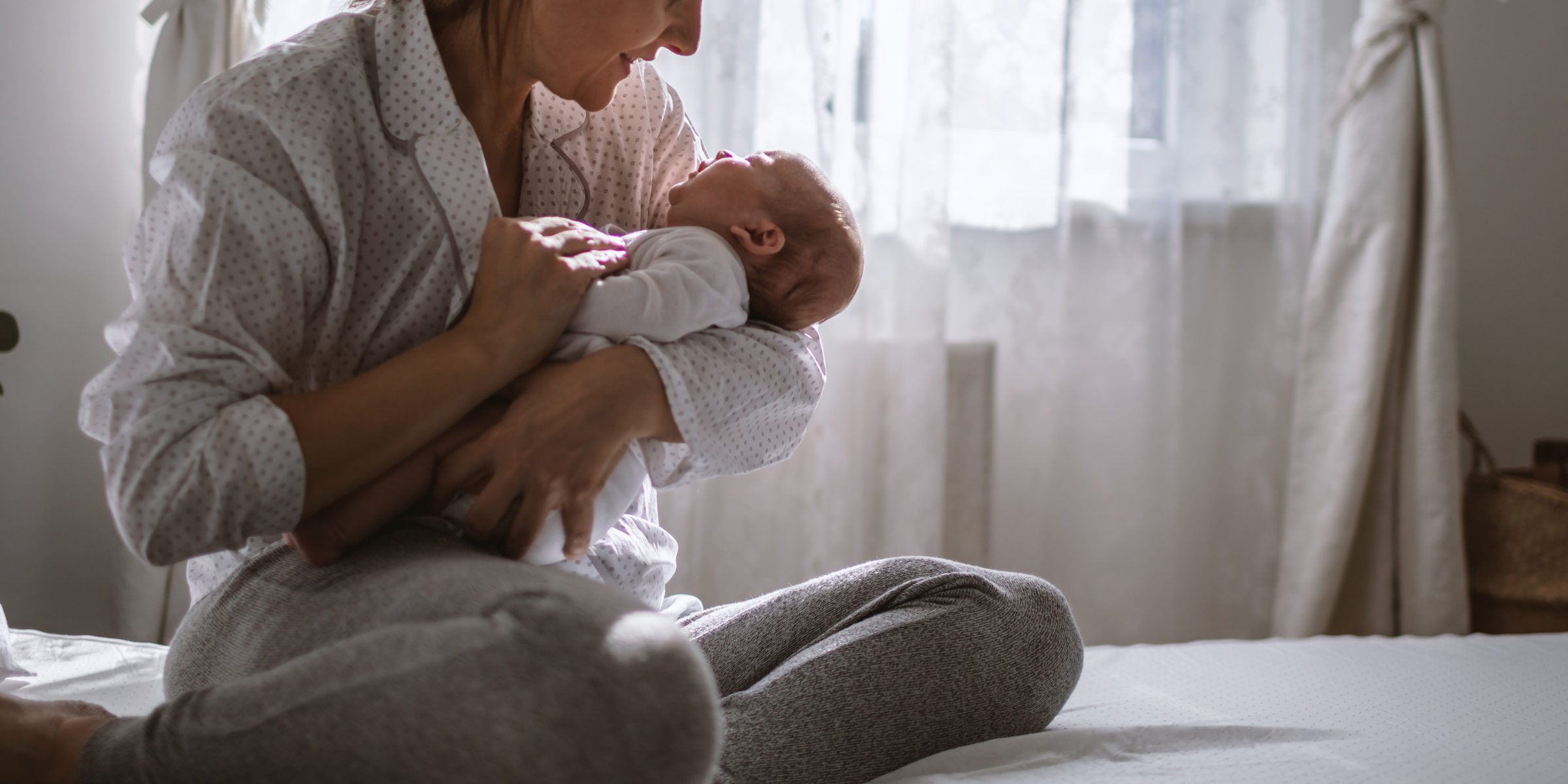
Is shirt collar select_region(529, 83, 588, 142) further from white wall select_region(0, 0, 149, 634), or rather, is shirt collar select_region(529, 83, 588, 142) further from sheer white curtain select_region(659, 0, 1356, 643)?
white wall select_region(0, 0, 149, 634)

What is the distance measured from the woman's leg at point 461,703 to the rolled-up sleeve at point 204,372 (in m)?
0.12

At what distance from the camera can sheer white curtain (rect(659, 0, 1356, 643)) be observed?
2.17 metres

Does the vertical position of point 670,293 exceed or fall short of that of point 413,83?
it falls short

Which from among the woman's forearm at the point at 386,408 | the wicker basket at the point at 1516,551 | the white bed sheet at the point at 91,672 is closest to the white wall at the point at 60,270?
the white bed sheet at the point at 91,672

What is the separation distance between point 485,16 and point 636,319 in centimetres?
38

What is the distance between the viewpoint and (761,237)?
1117 millimetres

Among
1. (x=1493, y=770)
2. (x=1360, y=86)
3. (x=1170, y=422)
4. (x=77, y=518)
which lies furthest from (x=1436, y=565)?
(x=77, y=518)

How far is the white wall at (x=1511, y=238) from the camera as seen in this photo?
2.56 meters

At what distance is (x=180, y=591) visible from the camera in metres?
1.92

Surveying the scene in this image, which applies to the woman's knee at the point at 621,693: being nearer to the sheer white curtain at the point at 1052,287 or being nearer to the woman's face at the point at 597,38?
the woman's face at the point at 597,38

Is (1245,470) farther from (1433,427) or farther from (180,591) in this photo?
(180,591)

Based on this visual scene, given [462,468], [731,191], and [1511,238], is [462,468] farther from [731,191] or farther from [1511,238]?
[1511,238]

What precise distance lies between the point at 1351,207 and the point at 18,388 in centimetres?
271

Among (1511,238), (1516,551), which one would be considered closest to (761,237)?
(1516,551)
